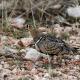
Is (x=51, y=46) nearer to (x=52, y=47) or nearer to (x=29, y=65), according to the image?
(x=52, y=47)

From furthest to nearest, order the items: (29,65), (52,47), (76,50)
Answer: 1. (76,50)
2. (52,47)
3. (29,65)

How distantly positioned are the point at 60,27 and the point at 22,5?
1.96 feet

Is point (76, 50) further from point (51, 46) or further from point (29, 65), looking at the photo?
point (29, 65)

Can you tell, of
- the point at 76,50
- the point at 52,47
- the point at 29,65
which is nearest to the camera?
the point at 29,65

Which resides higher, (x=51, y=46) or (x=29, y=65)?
(x=51, y=46)

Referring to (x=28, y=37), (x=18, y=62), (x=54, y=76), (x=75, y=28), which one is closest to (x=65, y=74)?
(x=54, y=76)

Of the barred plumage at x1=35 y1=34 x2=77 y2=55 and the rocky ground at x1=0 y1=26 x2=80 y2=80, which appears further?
the barred plumage at x1=35 y1=34 x2=77 y2=55

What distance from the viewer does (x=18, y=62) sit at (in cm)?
340

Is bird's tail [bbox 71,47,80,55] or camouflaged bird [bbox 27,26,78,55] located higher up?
camouflaged bird [bbox 27,26,78,55]

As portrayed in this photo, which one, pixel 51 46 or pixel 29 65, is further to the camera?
pixel 51 46

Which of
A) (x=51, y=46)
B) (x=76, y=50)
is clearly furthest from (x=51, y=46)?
(x=76, y=50)

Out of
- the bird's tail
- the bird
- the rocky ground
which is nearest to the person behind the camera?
the rocky ground

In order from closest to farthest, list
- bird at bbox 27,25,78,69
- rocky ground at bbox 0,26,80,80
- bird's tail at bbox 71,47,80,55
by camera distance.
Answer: rocky ground at bbox 0,26,80,80 → bird at bbox 27,25,78,69 → bird's tail at bbox 71,47,80,55

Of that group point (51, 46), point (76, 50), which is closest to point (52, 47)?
point (51, 46)
